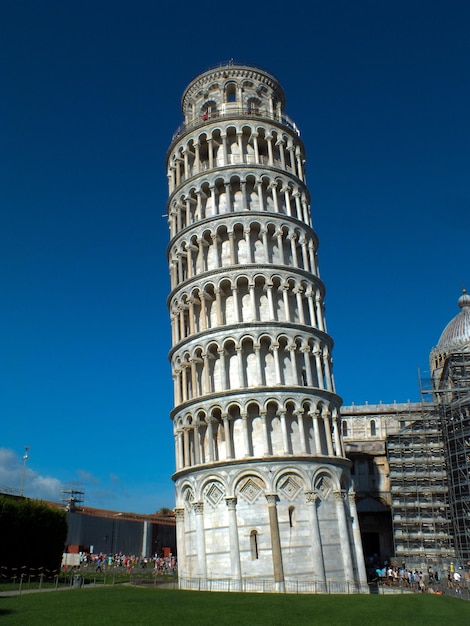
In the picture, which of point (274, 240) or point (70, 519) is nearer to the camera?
point (274, 240)

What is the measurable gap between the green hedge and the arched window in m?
14.3

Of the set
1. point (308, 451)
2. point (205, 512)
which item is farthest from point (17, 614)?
point (308, 451)

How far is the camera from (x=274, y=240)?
45.1 m

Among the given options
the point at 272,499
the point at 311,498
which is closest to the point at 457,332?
the point at 311,498

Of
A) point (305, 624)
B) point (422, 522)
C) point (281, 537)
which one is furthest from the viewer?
point (422, 522)

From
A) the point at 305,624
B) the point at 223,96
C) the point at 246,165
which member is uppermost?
the point at 223,96

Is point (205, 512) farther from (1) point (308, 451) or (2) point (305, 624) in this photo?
(2) point (305, 624)

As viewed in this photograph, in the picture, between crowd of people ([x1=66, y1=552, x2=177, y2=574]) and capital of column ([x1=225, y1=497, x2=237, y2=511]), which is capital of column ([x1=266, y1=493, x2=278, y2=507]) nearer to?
capital of column ([x1=225, y1=497, x2=237, y2=511])

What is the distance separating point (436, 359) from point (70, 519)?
51.3 m

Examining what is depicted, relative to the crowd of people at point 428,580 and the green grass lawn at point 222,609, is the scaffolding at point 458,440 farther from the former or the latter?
the green grass lawn at point 222,609

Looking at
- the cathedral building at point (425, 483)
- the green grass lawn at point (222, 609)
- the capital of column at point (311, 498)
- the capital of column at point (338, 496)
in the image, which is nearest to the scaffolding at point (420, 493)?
the cathedral building at point (425, 483)

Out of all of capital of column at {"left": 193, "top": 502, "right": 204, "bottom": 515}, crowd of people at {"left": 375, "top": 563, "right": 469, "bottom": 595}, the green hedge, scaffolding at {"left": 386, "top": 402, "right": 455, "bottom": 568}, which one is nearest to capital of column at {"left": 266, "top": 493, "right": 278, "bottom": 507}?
capital of column at {"left": 193, "top": 502, "right": 204, "bottom": 515}

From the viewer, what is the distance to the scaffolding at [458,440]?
51125 mm

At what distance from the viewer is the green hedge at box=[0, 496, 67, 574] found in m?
39.8
